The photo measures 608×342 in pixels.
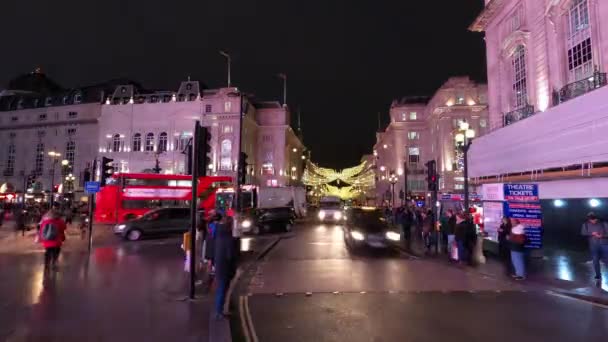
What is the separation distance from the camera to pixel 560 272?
1143 centimetres

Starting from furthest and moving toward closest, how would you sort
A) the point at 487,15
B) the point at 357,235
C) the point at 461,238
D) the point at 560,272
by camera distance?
the point at 487,15 → the point at 357,235 → the point at 461,238 → the point at 560,272

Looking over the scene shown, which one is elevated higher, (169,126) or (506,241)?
(169,126)

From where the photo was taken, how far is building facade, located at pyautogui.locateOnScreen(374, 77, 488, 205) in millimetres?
53969

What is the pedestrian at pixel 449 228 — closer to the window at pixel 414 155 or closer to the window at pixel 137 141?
the window at pixel 414 155

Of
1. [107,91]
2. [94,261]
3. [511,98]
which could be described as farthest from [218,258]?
[107,91]

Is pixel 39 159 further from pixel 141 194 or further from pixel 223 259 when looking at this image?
pixel 223 259

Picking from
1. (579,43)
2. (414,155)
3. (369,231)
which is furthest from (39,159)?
(579,43)

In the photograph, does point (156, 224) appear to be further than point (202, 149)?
Result: Yes

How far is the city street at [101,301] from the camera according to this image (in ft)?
20.1

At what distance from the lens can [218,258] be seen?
6750 mm

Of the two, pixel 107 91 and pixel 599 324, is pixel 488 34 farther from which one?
pixel 107 91

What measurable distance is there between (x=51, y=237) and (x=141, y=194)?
Result: 1990 cm

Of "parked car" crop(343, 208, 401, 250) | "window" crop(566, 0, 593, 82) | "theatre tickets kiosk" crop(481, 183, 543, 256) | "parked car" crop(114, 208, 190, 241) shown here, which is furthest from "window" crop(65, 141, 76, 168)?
"window" crop(566, 0, 593, 82)

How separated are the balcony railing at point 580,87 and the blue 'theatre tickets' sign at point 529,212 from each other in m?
5.43
